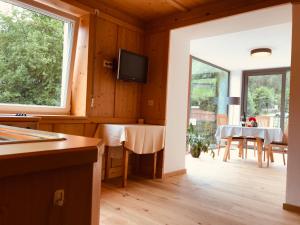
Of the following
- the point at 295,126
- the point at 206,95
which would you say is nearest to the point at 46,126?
the point at 295,126

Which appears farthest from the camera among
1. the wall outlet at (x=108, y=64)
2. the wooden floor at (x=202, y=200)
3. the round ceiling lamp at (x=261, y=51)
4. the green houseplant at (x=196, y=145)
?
the green houseplant at (x=196, y=145)

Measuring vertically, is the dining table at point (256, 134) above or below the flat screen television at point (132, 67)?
below

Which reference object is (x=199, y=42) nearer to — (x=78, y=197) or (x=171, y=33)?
(x=171, y=33)

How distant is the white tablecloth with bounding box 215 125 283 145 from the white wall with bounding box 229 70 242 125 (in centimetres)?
267

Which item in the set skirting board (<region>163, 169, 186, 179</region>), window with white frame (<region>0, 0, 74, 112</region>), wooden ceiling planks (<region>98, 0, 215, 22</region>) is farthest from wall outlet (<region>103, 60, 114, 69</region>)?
skirting board (<region>163, 169, 186, 179</region>)

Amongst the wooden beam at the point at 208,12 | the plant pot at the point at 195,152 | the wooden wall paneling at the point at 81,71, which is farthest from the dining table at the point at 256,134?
the wooden wall paneling at the point at 81,71

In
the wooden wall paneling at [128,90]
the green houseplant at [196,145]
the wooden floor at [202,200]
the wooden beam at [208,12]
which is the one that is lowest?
the wooden floor at [202,200]

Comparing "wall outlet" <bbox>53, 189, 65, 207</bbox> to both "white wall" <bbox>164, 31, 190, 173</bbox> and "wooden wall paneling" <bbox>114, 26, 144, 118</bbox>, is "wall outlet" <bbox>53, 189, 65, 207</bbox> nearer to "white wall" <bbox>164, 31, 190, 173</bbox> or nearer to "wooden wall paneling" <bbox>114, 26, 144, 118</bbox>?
"wooden wall paneling" <bbox>114, 26, 144, 118</bbox>

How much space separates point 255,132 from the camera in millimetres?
4684

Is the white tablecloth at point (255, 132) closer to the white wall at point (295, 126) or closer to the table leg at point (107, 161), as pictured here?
the white wall at point (295, 126)

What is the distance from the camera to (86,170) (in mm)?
814

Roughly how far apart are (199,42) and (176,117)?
73.6 inches

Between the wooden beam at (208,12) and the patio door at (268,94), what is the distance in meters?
4.13

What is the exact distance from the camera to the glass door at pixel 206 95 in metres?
6.07
